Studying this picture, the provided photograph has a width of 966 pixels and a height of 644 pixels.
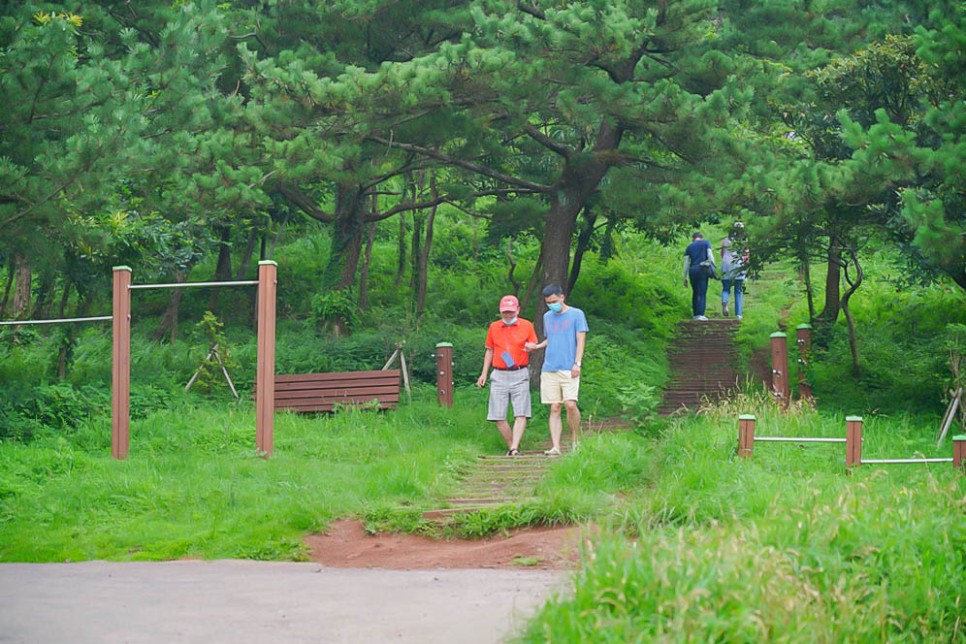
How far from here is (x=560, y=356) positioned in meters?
13.3

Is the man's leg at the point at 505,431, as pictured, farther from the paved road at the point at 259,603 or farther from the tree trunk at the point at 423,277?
the tree trunk at the point at 423,277

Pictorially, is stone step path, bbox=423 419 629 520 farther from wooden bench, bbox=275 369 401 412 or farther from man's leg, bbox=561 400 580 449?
wooden bench, bbox=275 369 401 412

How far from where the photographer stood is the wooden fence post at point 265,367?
12.7 meters

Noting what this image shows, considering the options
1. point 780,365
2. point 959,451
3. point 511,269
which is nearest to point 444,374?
point 780,365

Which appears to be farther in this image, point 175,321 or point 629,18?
point 175,321

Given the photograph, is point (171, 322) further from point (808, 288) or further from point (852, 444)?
point (852, 444)

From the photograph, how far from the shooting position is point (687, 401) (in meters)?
19.5

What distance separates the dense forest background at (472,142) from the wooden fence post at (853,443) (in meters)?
2.96

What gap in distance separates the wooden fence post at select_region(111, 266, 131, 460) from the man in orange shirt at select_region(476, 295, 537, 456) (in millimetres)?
3776

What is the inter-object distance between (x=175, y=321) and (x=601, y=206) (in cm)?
826

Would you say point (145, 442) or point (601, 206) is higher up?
point (601, 206)

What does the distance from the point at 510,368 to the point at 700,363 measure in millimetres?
9894

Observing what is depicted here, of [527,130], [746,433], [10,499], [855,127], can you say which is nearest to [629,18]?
[527,130]

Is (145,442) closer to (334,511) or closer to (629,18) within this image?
(334,511)
